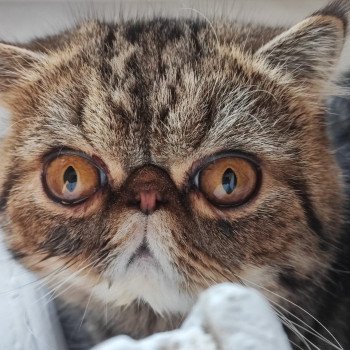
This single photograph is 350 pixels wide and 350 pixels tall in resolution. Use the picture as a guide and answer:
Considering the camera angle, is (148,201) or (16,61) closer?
(148,201)

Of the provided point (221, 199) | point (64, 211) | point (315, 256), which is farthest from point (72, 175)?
point (315, 256)

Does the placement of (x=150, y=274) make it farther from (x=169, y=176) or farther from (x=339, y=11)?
(x=339, y=11)

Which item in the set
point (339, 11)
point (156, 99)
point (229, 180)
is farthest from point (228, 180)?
point (339, 11)

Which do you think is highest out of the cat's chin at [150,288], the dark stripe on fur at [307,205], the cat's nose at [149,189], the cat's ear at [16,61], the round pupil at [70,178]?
the cat's ear at [16,61]

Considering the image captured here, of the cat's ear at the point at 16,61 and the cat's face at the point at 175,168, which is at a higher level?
the cat's ear at the point at 16,61

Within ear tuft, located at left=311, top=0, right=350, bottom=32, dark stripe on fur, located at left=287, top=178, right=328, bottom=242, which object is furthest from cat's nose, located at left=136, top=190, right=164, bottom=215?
ear tuft, located at left=311, top=0, right=350, bottom=32

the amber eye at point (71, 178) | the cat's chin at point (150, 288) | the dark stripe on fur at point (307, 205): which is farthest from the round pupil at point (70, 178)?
the dark stripe on fur at point (307, 205)

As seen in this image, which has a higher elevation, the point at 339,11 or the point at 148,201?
the point at 339,11

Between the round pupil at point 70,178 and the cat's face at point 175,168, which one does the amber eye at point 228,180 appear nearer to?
the cat's face at point 175,168

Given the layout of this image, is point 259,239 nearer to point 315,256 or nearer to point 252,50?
point 315,256
